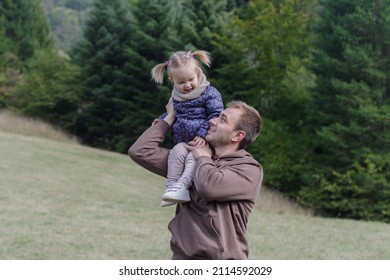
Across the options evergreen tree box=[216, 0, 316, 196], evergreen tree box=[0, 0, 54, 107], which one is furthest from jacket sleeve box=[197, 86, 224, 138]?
evergreen tree box=[0, 0, 54, 107]

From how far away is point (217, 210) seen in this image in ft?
10.2

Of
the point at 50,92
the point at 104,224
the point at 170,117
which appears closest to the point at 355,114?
the point at 104,224

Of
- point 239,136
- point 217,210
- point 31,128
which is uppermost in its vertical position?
point 239,136

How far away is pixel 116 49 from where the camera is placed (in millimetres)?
31469

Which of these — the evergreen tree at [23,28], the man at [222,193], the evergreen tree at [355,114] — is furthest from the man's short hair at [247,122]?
the evergreen tree at [23,28]

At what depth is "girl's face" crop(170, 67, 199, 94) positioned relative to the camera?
330cm

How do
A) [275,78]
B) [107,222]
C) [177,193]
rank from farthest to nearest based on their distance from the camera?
[275,78], [107,222], [177,193]

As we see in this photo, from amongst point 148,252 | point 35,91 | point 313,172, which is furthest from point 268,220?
point 35,91

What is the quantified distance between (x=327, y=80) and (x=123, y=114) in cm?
1188

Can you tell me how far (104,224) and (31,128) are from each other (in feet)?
65.0

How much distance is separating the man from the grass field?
5.93 meters

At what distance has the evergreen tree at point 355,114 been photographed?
2103 centimetres

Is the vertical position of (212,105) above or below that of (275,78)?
above

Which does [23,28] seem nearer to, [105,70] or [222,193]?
[105,70]
